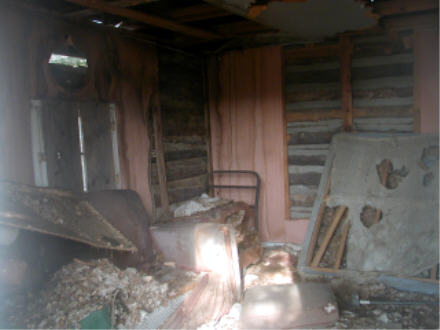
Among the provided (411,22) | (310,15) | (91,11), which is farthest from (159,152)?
(411,22)

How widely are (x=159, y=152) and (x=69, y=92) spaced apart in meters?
1.24

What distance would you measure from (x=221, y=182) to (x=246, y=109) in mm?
1000

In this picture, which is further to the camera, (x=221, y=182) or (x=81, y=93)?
(x=221, y=182)

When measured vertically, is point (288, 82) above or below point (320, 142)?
above

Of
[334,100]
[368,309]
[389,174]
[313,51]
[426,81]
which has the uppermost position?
[313,51]

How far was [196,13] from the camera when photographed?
3400mm

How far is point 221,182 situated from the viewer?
529 cm

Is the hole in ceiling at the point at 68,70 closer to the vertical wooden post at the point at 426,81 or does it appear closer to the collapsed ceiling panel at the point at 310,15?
the collapsed ceiling panel at the point at 310,15

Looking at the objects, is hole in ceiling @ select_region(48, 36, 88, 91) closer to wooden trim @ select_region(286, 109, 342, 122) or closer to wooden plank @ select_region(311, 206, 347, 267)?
wooden trim @ select_region(286, 109, 342, 122)

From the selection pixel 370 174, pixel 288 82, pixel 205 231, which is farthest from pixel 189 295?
pixel 288 82

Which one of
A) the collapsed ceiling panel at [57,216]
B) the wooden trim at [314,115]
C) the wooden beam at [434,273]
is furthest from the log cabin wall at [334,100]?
the collapsed ceiling panel at [57,216]

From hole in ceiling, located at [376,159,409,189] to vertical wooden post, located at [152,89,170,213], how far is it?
218cm

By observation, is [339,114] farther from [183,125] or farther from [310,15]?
[183,125]

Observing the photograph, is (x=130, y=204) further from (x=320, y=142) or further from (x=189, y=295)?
(x=320, y=142)
